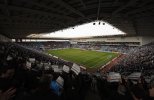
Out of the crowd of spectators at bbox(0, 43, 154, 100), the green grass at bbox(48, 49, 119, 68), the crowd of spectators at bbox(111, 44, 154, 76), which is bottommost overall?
the green grass at bbox(48, 49, 119, 68)

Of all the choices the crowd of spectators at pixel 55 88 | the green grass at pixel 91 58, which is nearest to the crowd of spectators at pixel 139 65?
the crowd of spectators at pixel 55 88

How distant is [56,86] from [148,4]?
12.6 metres

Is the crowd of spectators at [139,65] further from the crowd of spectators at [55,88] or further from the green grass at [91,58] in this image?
the green grass at [91,58]

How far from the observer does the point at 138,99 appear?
412cm

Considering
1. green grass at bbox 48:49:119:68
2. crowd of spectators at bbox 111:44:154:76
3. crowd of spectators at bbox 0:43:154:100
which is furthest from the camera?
green grass at bbox 48:49:119:68

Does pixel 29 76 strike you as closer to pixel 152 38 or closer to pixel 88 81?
pixel 88 81

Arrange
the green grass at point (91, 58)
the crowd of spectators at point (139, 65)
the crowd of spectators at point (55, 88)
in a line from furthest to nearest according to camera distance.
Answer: the green grass at point (91, 58), the crowd of spectators at point (139, 65), the crowd of spectators at point (55, 88)

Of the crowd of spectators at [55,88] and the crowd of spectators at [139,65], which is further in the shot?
the crowd of spectators at [139,65]

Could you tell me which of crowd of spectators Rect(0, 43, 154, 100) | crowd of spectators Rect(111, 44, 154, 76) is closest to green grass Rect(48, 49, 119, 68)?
crowd of spectators Rect(111, 44, 154, 76)

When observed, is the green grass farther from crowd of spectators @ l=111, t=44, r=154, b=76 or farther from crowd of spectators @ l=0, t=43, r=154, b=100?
crowd of spectators @ l=0, t=43, r=154, b=100

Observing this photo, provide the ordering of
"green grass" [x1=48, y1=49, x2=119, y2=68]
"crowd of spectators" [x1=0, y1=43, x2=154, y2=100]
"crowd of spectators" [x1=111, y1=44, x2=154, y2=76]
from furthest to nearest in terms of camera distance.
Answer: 1. "green grass" [x1=48, y1=49, x2=119, y2=68]
2. "crowd of spectators" [x1=111, y1=44, x2=154, y2=76]
3. "crowd of spectators" [x1=0, y1=43, x2=154, y2=100]

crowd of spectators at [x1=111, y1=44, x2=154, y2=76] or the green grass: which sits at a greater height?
crowd of spectators at [x1=111, y1=44, x2=154, y2=76]

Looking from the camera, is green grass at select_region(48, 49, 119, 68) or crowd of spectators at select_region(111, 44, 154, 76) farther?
green grass at select_region(48, 49, 119, 68)

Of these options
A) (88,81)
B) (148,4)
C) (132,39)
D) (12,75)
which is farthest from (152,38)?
(12,75)
